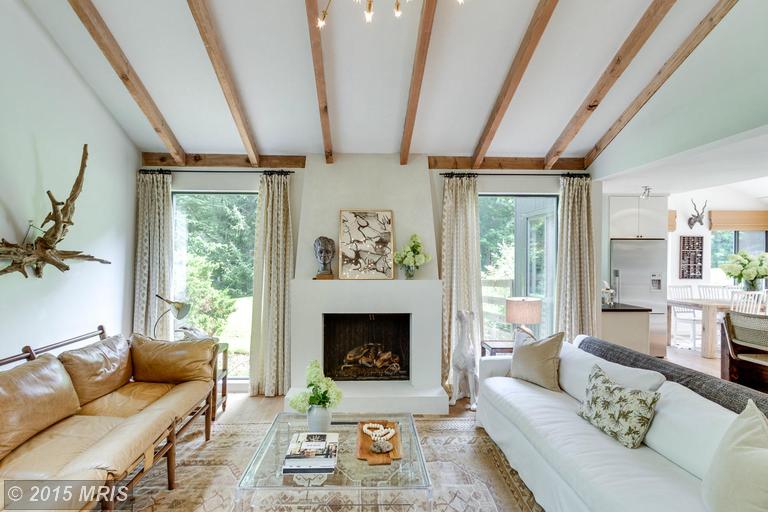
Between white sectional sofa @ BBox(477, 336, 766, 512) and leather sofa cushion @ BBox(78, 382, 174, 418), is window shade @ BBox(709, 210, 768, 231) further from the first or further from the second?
leather sofa cushion @ BBox(78, 382, 174, 418)

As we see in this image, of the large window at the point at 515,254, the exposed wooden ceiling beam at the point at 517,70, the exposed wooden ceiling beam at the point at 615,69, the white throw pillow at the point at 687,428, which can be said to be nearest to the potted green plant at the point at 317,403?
the white throw pillow at the point at 687,428

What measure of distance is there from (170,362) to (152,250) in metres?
1.70

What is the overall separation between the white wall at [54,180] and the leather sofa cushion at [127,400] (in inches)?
28.4

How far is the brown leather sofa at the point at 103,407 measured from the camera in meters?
2.08

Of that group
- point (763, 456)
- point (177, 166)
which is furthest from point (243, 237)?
point (763, 456)

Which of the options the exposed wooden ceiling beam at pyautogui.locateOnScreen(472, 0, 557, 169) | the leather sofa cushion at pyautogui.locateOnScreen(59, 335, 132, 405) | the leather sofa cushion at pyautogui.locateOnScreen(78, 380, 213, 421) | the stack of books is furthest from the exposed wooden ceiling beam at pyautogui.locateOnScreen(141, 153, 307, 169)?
the stack of books

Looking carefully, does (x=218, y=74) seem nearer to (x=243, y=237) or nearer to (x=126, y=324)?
(x=243, y=237)

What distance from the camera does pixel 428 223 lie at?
4512 millimetres

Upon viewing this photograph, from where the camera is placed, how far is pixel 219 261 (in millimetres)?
4773

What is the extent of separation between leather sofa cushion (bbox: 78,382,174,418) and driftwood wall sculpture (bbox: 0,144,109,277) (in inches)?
42.1

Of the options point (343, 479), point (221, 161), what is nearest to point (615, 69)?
point (343, 479)

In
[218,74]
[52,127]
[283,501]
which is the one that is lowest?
[283,501]

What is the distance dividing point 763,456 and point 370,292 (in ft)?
10.5

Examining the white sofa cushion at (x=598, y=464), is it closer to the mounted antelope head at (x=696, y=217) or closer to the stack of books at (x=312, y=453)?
the stack of books at (x=312, y=453)
